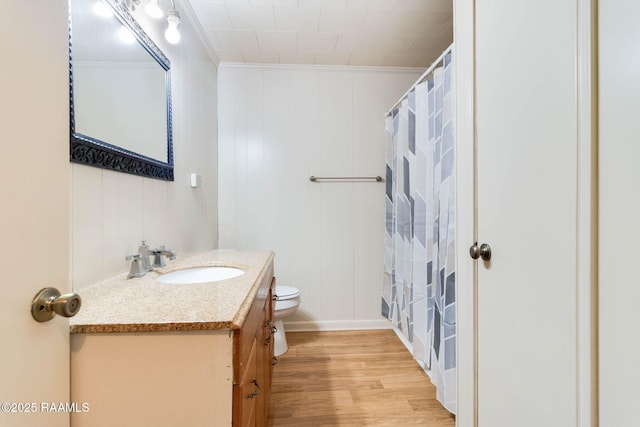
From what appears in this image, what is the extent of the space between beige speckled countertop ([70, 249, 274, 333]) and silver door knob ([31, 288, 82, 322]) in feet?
0.38

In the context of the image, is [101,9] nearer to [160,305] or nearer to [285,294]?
[160,305]

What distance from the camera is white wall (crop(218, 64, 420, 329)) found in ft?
8.01

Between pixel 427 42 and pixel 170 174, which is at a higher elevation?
pixel 427 42

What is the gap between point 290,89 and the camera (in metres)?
2.46

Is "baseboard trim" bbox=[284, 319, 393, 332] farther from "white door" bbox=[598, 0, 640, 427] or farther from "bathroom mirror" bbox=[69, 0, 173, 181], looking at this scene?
"white door" bbox=[598, 0, 640, 427]

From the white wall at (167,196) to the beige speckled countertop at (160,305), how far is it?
121 millimetres

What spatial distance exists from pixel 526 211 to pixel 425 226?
3.30 feet

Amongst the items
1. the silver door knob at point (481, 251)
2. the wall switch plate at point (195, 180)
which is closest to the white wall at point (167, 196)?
the wall switch plate at point (195, 180)

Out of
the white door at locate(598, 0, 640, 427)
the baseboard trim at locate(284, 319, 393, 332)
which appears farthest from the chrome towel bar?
the white door at locate(598, 0, 640, 427)

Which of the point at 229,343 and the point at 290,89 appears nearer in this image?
the point at 229,343

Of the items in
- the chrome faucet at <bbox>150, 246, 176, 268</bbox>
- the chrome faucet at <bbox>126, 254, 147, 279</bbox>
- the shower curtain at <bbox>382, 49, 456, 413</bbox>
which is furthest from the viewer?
the shower curtain at <bbox>382, 49, 456, 413</bbox>

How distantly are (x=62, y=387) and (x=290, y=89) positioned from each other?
92.9 inches

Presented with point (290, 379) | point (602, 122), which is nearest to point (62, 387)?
point (602, 122)

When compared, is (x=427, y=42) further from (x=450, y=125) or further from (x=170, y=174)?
(x=170, y=174)
